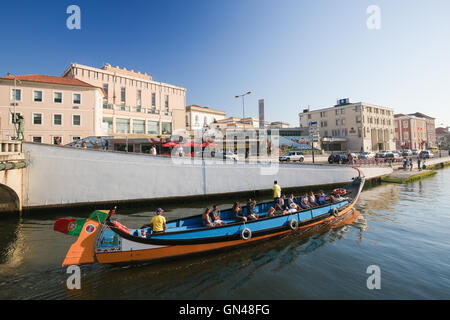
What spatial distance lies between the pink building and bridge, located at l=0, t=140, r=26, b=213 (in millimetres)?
13088

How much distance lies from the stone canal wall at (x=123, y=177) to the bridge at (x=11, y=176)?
0.35 metres

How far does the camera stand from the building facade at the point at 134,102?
35.8m

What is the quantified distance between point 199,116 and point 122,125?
1039 inches

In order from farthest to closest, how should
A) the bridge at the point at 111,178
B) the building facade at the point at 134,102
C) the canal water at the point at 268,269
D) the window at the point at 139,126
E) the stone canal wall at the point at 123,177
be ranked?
the window at the point at 139,126, the building facade at the point at 134,102, the stone canal wall at the point at 123,177, the bridge at the point at 111,178, the canal water at the point at 268,269

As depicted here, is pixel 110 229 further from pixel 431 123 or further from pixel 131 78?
pixel 431 123

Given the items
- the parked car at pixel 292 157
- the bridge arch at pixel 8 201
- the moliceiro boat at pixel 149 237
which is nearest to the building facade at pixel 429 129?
the parked car at pixel 292 157

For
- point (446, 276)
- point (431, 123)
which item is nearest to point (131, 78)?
point (446, 276)

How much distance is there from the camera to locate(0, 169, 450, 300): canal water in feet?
21.9

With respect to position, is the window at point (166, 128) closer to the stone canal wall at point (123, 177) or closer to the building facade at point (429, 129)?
the stone canal wall at point (123, 177)

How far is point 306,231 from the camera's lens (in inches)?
478

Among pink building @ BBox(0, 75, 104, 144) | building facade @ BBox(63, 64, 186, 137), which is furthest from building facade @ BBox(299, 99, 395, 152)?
pink building @ BBox(0, 75, 104, 144)

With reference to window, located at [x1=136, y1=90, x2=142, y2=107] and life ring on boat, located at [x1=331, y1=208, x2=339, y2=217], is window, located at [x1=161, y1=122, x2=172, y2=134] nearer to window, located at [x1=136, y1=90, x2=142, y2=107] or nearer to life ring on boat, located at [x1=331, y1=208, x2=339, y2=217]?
window, located at [x1=136, y1=90, x2=142, y2=107]

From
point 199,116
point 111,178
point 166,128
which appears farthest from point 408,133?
point 111,178
